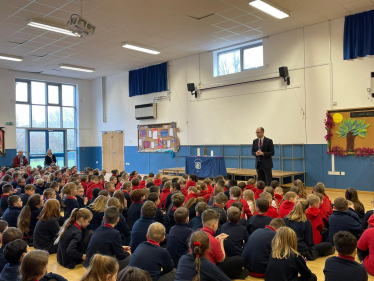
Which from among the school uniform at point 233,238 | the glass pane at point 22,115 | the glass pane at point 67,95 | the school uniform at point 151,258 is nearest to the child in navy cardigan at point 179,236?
the school uniform at point 233,238

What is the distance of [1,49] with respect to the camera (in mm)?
10859

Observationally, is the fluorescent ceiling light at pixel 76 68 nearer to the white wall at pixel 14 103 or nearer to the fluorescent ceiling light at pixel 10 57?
the fluorescent ceiling light at pixel 10 57

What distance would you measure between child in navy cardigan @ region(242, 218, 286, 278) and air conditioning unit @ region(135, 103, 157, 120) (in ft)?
35.1

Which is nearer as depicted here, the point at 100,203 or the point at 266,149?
the point at 100,203

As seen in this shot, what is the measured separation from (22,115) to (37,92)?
1.30m

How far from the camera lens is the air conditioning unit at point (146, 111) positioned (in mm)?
13501

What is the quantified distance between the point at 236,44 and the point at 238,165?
4134 millimetres

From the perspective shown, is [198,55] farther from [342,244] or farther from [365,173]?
[342,244]

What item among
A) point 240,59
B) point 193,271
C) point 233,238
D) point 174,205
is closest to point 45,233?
point 174,205

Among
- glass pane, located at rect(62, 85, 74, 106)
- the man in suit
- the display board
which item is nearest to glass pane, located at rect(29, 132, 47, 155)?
glass pane, located at rect(62, 85, 74, 106)

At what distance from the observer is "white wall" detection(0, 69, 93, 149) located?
13445mm

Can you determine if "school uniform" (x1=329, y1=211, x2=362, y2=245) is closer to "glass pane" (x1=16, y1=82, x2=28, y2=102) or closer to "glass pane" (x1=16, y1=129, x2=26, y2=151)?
"glass pane" (x1=16, y1=129, x2=26, y2=151)

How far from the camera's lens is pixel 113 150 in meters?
15.6

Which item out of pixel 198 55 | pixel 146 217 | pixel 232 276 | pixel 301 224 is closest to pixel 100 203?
pixel 146 217
